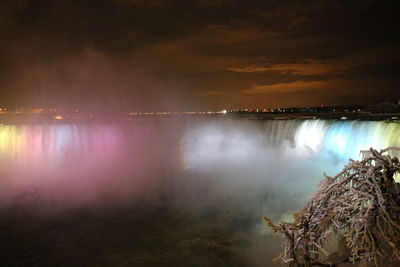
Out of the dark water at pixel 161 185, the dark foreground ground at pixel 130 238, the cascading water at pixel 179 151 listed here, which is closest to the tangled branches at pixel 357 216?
the dark foreground ground at pixel 130 238

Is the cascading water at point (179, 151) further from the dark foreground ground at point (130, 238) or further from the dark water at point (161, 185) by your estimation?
the dark foreground ground at point (130, 238)

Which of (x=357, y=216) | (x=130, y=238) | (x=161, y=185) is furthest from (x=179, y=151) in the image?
(x=357, y=216)

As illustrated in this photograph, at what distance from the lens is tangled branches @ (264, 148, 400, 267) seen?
2924mm

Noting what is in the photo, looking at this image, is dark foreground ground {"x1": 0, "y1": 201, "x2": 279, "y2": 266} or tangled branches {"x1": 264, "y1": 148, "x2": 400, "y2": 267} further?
dark foreground ground {"x1": 0, "y1": 201, "x2": 279, "y2": 266}

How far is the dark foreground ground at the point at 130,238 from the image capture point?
11750 mm

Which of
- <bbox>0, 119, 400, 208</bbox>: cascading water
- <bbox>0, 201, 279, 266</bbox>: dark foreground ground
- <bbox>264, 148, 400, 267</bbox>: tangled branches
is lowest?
<bbox>0, 201, 279, 266</bbox>: dark foreground ground

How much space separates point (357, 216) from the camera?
2.97 m

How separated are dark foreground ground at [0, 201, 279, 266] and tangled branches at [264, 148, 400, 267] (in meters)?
8.17

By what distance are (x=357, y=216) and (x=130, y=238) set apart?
12352 millimetres

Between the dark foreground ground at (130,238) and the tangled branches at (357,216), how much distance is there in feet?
26.8

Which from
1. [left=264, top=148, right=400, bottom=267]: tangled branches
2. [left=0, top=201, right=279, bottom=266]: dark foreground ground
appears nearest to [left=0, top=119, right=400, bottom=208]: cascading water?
[left=0, top=201, right=279, bottom=266]: dark foreground ground

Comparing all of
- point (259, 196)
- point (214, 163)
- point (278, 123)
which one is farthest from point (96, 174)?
point (278, 123)

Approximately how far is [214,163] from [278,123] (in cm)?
713

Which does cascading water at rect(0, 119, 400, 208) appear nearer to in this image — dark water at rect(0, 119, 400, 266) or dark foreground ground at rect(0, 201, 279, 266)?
dark water at rect(0, 119, 400, 266)
